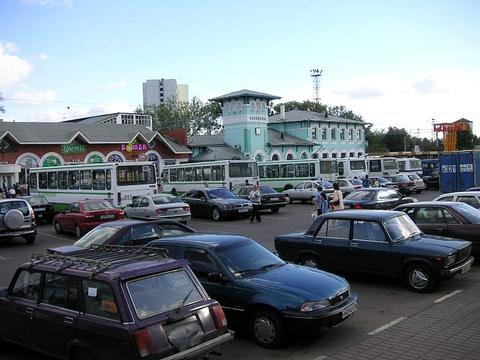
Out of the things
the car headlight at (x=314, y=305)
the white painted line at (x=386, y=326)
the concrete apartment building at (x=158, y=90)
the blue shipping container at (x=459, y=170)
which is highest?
the concrete apartment building at (x=158, y=90)

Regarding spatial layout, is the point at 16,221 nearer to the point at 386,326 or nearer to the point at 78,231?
Result: the point at 78,231

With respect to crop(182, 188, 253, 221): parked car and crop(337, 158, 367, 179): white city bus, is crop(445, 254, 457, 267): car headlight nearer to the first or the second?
crop(182, 188, 253, 221): parked car

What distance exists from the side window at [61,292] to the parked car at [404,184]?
105 ft

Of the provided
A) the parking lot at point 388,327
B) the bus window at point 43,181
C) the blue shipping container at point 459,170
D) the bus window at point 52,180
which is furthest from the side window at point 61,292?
the bus window at point 43,181

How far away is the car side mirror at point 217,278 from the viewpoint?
773cm

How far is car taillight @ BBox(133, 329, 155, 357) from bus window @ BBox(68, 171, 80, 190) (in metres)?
24.4

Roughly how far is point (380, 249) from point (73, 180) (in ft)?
73.4

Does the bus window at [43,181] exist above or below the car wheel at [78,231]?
above

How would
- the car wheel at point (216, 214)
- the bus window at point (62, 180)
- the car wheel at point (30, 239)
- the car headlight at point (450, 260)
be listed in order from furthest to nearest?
1. the bus window at point (62, 180)
2. the car wheel at point (216, 214)
3. the car wheel at point (30, 239)
4. the car headlight at point (450, 260)

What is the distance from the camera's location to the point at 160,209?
21.9 meters

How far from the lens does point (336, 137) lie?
6831 centimetres

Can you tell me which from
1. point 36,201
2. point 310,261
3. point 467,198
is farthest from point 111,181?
point 467,198

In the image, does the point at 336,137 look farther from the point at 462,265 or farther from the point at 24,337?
the point at 24,337

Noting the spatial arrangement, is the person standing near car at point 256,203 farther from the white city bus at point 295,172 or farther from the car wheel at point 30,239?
the white city bus at point 295,172
